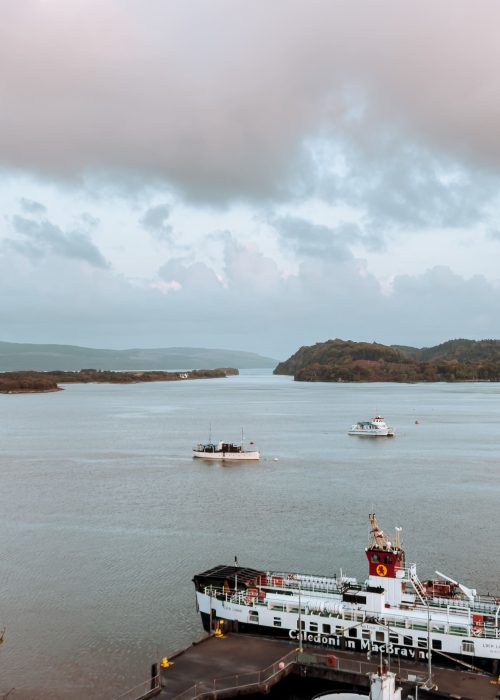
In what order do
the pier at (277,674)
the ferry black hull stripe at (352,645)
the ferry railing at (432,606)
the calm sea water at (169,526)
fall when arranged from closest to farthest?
1. the pier at (277,674)
2. the ferry black hull stripe at (352,645)
3. the ferry railing at (432,606)
4. the calm sea water at (169,526)

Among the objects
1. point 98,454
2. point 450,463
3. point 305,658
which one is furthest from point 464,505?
point 98,454

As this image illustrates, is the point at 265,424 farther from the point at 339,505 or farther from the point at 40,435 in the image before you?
the point at 339,505

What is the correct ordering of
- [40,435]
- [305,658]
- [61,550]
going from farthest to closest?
[40,435] → [61,550] → [305,658]

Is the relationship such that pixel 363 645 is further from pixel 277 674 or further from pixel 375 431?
pixel 375 431

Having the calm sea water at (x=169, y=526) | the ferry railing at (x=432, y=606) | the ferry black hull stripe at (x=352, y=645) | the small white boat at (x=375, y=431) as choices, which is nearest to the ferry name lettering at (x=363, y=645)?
the ferry black hull stripe at (x=352, y=645)

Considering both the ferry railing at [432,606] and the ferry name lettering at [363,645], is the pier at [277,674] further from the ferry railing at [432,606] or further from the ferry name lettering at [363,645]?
the ferry railing at [432,606]

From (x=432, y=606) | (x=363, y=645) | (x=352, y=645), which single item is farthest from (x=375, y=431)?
(x=363, y=645)
